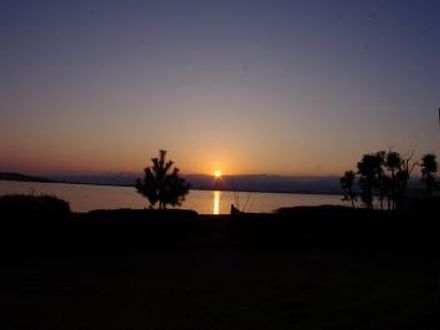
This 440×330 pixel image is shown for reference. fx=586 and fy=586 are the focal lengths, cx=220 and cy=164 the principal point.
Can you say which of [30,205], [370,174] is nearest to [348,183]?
[370,174]

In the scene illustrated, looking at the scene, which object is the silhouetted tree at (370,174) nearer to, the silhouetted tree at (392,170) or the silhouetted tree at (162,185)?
the silhouetted tree at (392,170)

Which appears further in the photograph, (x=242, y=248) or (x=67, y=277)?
(x=242, y=248)

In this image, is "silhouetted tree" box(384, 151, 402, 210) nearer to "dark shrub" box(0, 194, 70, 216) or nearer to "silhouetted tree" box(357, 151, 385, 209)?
"silhouetted tree" box(357, 151, 385, 209)

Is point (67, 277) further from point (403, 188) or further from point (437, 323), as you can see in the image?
point (403, 188)

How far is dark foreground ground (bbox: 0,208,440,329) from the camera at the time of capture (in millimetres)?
9680

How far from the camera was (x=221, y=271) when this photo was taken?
1520 cm

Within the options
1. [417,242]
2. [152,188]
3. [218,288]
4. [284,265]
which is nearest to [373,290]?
[218,288]

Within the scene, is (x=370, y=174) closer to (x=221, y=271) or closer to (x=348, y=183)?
(x=348, y=183)

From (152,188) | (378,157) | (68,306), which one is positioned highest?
(378,157)

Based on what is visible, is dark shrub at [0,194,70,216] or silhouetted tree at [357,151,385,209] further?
silhouetted tree at [357,151,385,209]

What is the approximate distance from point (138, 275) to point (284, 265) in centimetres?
441

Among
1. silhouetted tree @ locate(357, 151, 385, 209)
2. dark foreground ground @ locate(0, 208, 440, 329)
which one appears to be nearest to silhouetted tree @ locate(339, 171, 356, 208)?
silhouetted tree @ locate(357, 151, 385, 209)

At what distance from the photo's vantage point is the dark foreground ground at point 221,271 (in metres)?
9.68

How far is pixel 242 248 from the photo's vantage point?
20734 mm
